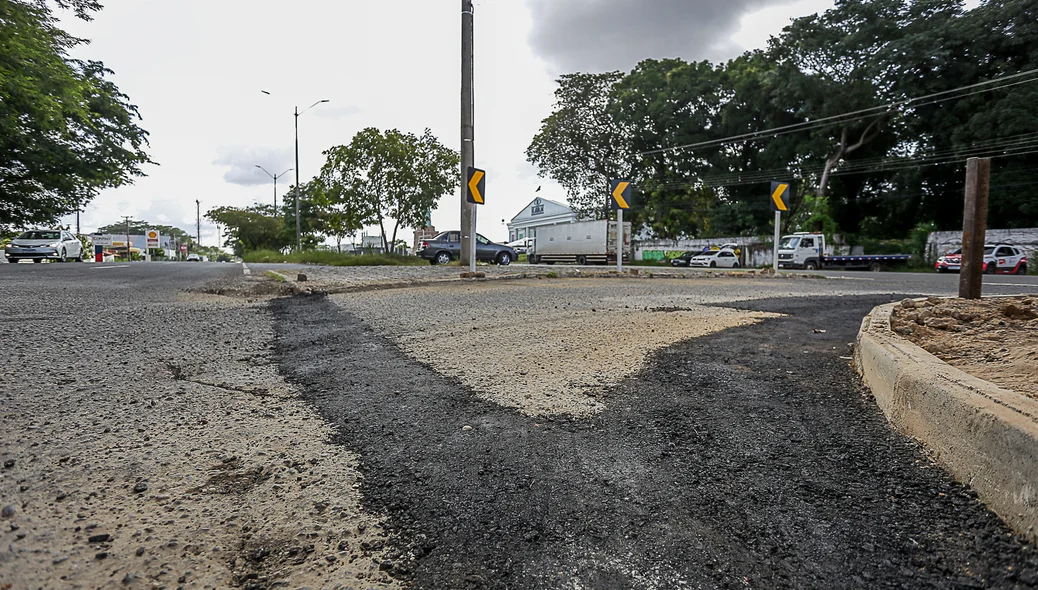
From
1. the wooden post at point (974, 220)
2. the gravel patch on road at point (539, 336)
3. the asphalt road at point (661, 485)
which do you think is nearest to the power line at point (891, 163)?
the wooden post at point (974, 220)

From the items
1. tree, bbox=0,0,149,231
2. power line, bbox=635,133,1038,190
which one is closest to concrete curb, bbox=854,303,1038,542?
tree, bbox=0,0,149,231

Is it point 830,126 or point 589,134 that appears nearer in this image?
point 830,126

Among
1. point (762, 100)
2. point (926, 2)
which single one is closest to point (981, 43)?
point (926, 2)

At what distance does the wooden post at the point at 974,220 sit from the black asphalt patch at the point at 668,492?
3.04 metres

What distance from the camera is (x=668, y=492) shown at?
1.65 m

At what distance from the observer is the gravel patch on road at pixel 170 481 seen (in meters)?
1.26

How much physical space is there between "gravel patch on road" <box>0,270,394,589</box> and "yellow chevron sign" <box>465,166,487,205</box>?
8.04 m

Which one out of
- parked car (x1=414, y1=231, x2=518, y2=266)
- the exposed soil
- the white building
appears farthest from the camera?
the white building

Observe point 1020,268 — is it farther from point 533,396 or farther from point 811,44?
point 533,396

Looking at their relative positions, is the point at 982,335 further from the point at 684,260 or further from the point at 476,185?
the point at 684,260

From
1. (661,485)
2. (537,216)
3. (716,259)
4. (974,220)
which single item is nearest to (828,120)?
(716,259)

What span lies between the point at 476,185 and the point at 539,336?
285 inches

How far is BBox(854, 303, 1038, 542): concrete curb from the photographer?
4.66 ft

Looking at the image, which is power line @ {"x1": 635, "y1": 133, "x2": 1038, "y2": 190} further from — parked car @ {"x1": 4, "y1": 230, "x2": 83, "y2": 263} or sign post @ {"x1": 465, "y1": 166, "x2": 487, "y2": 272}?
parked car @ {"x1": 4, "y1": 230, "x2": 83, "y2": 263}
